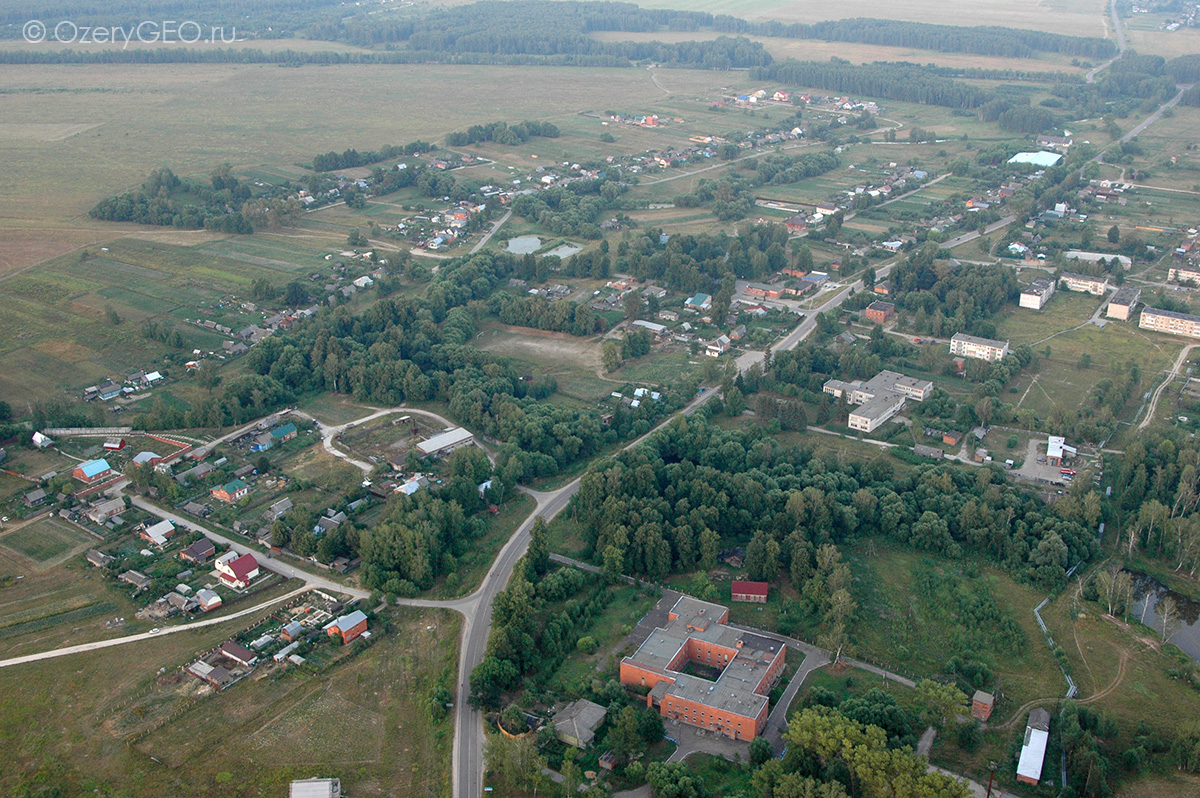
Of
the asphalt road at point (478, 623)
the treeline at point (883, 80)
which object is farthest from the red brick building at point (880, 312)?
the treeline at point (883, 80)

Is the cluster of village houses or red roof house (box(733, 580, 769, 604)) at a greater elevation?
the cluster of village houses

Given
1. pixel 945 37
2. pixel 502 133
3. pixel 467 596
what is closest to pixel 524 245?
pixel 502 133

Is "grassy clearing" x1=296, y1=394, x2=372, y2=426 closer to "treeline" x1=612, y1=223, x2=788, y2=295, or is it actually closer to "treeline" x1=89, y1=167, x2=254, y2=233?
"treeline" x1=612, y1=223, x2=788, y2=295

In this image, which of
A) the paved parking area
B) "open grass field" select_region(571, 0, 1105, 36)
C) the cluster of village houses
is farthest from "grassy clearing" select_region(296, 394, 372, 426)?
"open grass field" select_region(571, 0, 1105, 36)

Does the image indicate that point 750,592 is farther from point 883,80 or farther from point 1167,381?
point 883,80

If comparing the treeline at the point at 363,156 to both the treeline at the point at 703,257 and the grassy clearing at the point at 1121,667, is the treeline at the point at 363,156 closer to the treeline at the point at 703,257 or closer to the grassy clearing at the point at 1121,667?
the treeline at the point at 703,257

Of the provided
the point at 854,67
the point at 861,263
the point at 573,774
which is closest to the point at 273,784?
the point at 573,774

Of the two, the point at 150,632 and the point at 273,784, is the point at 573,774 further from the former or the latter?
Answer: the point at 150,632
